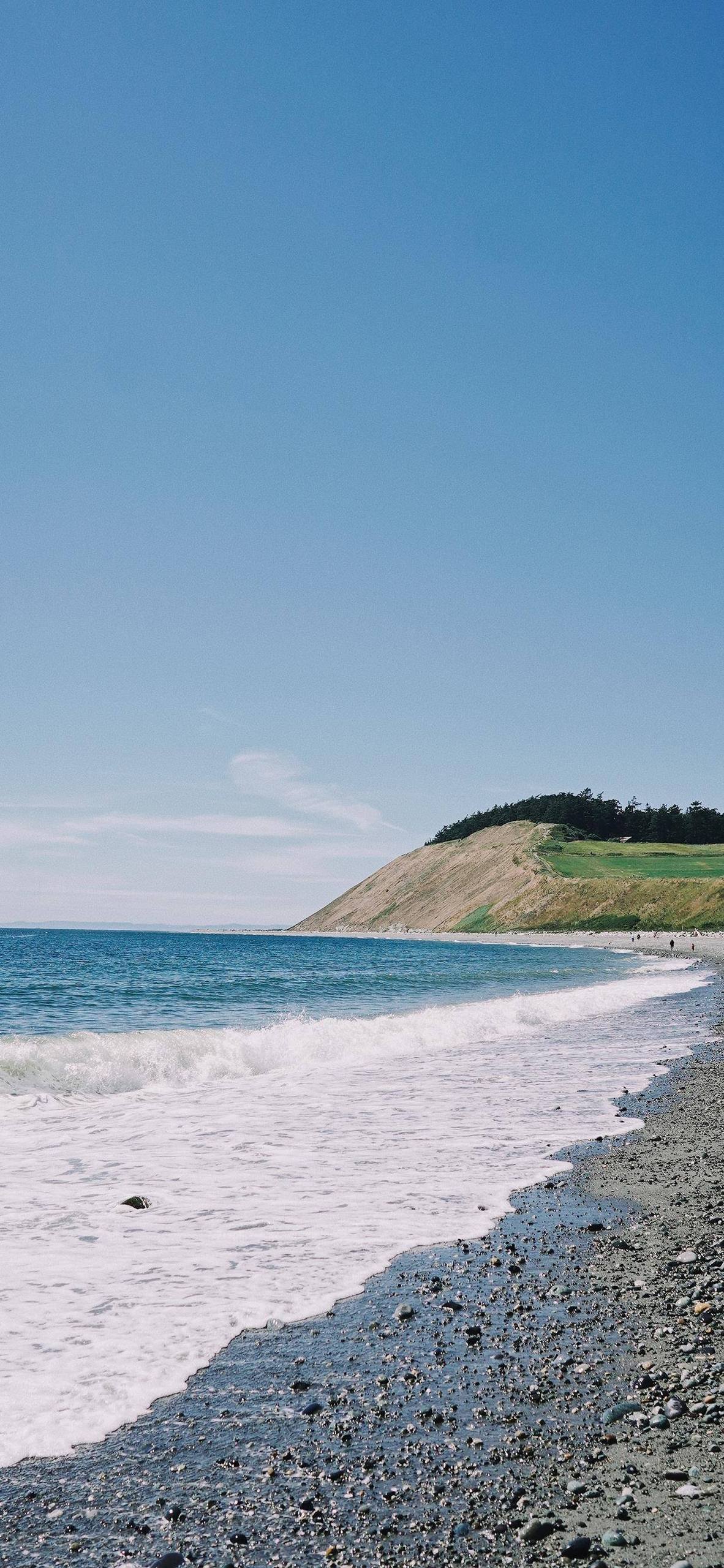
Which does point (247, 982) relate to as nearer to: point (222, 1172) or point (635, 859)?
point (222, 1172)

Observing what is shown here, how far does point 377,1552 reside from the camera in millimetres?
4512

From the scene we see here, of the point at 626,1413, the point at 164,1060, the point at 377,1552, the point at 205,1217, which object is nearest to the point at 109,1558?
the point at 377,1552

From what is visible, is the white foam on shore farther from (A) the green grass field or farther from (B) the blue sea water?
(A) the green grass field

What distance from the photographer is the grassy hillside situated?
122 meters

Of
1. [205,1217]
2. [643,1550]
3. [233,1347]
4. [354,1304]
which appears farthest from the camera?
[205,1217]

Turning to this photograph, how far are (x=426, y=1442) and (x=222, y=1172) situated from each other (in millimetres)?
7429

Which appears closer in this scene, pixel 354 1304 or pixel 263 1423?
pixel 263 1423

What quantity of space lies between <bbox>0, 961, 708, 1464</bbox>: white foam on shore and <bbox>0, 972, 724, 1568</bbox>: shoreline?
554mm

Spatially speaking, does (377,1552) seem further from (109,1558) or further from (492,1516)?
(109,1558)

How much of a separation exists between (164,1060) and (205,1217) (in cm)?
1274

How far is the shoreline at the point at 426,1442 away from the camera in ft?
15.2

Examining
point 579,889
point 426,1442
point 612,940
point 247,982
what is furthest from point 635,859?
point 426,1442

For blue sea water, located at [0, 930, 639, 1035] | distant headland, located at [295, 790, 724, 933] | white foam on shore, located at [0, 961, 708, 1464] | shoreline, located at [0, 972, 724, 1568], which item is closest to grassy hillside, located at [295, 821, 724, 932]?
distant headland, located at [295, 790, 724, 933]

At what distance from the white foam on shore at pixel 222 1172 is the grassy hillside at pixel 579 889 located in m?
99.6
